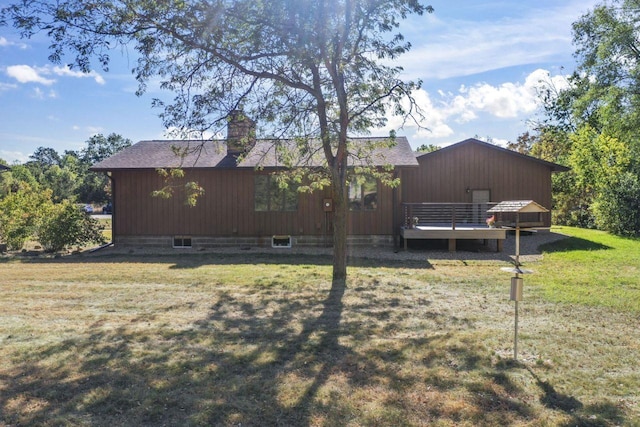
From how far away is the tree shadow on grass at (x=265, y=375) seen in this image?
10.9ft

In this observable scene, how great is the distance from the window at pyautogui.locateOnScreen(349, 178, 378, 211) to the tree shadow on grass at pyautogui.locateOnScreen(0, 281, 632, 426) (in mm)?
7943

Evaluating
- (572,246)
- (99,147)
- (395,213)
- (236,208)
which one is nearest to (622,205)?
(572,246)

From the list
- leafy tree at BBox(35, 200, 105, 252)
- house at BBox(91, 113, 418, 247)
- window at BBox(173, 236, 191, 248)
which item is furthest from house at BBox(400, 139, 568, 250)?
leafy tree at BBox(35, 200, 105, 252)

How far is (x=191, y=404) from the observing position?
3.46 meters

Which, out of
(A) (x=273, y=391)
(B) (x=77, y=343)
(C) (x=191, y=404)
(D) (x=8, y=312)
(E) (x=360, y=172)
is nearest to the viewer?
(C) (x=191, y=404)

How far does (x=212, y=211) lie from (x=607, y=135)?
19.3m

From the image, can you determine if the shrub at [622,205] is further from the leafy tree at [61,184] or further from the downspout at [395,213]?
the leafy tree at [61,184]

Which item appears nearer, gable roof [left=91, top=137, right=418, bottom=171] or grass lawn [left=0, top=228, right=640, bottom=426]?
grass lawn [left=0, top=228, right=640, bottom=426]

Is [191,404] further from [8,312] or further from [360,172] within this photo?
[360,172]

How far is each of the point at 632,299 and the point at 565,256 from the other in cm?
500

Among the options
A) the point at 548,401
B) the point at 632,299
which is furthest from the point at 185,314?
the point at 632,299

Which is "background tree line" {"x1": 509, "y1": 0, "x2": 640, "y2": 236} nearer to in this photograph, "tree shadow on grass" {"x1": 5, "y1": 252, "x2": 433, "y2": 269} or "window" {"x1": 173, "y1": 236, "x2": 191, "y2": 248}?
"tree shadow on grass" {"x1": 5, "y1": 252, "x2": 433, "y2": 269}

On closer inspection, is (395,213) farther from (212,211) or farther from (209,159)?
(209,159)

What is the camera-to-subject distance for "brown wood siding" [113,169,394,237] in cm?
1416
